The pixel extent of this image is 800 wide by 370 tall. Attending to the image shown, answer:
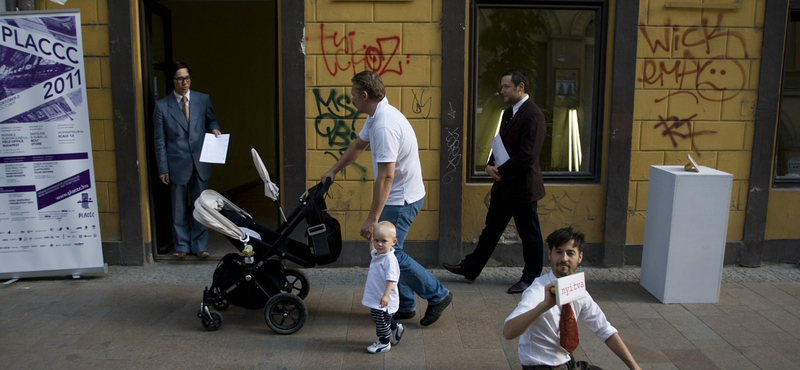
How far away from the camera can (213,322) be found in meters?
4.80

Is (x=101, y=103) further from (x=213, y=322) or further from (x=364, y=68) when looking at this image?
(x=213, y=322)

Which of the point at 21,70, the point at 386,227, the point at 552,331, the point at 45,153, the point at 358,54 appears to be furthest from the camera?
the point at 358,54

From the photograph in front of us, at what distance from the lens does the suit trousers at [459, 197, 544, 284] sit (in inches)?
219

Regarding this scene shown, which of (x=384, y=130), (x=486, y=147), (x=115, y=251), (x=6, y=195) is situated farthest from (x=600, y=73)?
(x=6, y=195)

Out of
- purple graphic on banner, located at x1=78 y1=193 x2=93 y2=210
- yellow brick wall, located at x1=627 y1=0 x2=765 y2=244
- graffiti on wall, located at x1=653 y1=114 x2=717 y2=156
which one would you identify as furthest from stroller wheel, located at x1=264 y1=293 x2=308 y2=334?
graffiti on wall, located at x1=653 y1=114 x2=717 y2=156

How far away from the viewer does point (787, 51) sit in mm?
6520

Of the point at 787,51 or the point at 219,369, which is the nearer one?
the point at 219,369

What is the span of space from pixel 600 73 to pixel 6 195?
5460 millimetres

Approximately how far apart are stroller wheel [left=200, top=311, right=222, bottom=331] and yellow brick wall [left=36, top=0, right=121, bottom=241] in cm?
212

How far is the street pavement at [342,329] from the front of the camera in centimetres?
438

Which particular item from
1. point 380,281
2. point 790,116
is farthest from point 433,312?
point 790,116

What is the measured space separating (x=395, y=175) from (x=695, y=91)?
133 inches

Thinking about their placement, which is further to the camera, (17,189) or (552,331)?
(17,189)

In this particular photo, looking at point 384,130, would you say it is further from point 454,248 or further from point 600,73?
point 600,73
